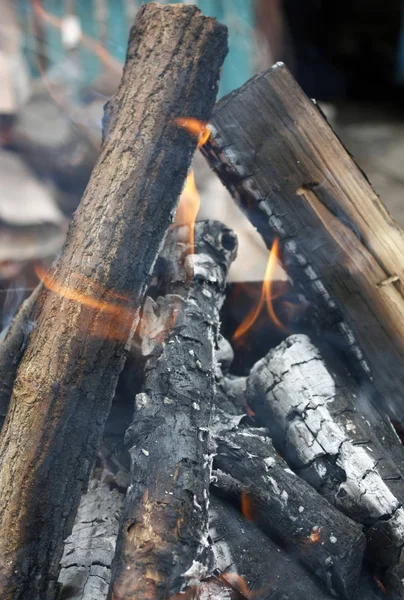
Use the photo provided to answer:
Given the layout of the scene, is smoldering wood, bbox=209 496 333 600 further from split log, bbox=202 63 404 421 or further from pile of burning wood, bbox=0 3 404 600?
split log, bbox=202 63 404 421

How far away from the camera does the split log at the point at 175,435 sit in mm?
1016

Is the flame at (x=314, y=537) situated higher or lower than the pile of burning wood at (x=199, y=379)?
lower

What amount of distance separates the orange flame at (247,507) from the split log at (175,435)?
0.23 metres

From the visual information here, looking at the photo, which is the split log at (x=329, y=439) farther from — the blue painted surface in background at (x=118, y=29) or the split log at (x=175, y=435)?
the blue painted surface in background at (x=118, y=29)

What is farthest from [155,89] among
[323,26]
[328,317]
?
[323,26]

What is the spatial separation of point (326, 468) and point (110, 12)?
3.30 m

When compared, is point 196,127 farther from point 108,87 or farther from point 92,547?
point 108,87

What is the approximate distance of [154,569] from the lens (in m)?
1.00

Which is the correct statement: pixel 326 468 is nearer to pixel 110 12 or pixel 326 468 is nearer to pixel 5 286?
pixel 5 286

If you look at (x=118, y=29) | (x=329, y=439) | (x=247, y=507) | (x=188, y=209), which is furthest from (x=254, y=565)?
(x=118, y=29)

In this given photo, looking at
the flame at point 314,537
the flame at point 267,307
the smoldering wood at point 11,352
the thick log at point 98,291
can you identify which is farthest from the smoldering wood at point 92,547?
the flame at point 267,307

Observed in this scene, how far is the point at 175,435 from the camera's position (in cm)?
123

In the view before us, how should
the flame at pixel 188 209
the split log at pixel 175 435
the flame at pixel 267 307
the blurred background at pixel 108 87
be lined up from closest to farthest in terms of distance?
the split log at pixel 175 435, the flame at pixel 188 209, the flame at pixel 267 307, the blurred background at pixel 108 87

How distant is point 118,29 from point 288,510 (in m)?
3.31
